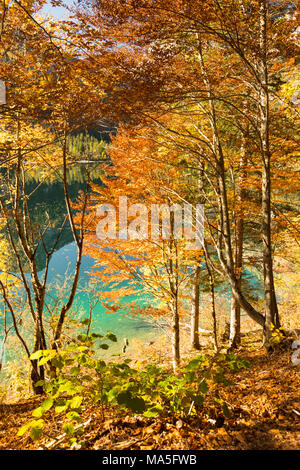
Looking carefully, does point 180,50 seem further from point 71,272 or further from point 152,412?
point 71,272

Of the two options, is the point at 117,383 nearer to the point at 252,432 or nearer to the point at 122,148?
the point at 252,432

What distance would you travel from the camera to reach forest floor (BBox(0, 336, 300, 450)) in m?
1.94

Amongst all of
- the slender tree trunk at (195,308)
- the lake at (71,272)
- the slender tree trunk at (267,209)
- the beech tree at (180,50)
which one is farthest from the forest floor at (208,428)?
the slender tree trunk at (195,308)

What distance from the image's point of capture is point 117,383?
92.0 inches

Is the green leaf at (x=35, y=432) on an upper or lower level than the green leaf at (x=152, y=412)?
upper

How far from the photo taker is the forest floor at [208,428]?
6.36ft

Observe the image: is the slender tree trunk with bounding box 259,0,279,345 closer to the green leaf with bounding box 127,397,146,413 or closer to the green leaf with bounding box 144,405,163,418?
the green leaf with bounding box 144,405,163,418

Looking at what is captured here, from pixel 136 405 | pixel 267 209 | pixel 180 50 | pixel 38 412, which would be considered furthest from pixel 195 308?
pixel 38 412

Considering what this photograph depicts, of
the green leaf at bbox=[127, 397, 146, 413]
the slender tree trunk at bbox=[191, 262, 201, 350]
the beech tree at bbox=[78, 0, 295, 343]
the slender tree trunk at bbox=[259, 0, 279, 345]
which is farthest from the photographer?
the slender tree trunk at bbox=[191, 262, 201, 350]

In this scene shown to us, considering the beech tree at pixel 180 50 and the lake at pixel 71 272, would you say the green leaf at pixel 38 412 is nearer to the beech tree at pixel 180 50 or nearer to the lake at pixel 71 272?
the beech tree at pixel 180 50

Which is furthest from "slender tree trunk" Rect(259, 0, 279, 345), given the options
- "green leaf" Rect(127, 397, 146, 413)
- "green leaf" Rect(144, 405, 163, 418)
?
"green leaf" Rect(127, 397, 146, 413)

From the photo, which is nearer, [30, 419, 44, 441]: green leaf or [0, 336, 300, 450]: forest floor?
[30, 419, 44, 441]: green leaf
